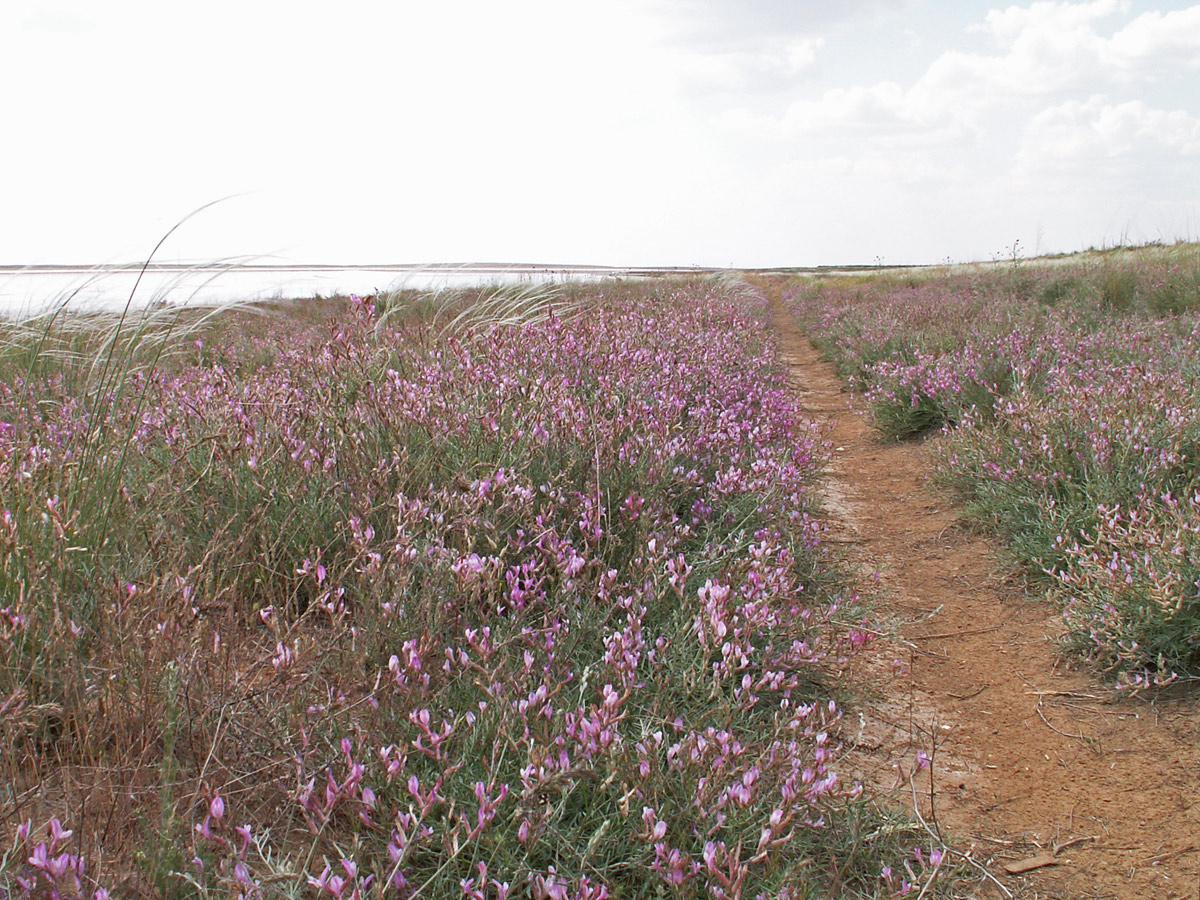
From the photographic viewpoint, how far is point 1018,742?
2570mm

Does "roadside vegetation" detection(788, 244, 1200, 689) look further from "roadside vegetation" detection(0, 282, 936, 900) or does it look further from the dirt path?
"roadside vegetation" detection(0, 282, 936, 900)

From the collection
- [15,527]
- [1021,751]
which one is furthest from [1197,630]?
[15,527]

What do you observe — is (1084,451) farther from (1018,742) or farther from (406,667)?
(406,667)

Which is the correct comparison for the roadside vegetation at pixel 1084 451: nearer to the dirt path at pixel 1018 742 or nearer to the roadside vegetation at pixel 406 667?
the dirt path at pixel 1018 742

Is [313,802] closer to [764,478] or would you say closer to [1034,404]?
[764,478]

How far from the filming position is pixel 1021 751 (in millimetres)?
2521

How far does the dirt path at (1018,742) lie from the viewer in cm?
204

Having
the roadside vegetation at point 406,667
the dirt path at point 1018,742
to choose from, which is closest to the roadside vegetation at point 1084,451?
the dirt path at point 1018,742

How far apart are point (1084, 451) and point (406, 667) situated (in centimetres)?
355

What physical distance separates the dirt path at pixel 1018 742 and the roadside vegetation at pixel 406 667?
0.80ft

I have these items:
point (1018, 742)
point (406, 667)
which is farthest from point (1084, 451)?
point (406, 667)

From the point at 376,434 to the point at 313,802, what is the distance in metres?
1.86

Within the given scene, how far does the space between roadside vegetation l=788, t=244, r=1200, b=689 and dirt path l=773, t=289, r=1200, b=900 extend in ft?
0.61

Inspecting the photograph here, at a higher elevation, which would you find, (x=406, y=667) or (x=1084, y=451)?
(x=1084, y=451)
